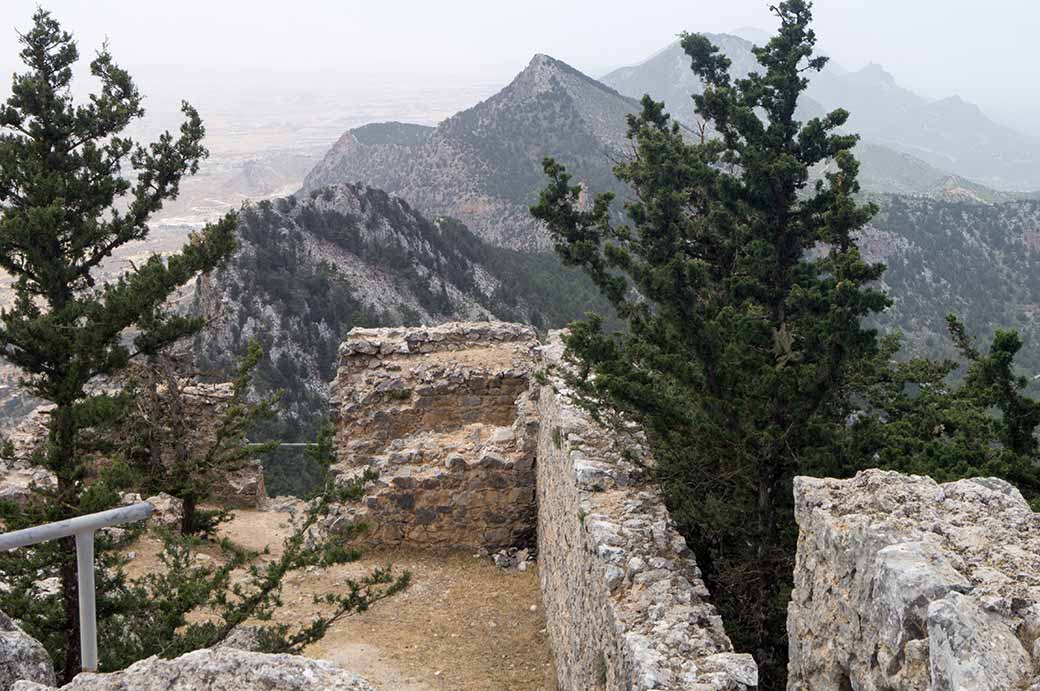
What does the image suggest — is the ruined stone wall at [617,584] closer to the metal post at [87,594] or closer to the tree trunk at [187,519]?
the metal post at [87,594]

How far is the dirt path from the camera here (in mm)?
8336

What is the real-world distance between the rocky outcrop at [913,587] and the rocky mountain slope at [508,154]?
49.0m

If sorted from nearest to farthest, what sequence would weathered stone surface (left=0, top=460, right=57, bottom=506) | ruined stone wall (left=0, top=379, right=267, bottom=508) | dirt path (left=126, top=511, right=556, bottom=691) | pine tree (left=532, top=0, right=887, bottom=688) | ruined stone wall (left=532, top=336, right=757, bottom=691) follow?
1. ruined stone wall (left=532, top=336, right=757, bottom=691)
2. pine tree (left=532, top=0, right=887, bottom=688)
3. dirt path (left=126, top=511, right=556, bottom=691)
4. weathered stone surface (left=0, top=460, right=57, bottom=506)
5. ruined stone wall (left=0, top=379, right=267, bottom=508)

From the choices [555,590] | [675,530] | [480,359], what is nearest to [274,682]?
[675,530]

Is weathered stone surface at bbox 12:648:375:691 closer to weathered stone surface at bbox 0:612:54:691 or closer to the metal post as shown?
the metal post

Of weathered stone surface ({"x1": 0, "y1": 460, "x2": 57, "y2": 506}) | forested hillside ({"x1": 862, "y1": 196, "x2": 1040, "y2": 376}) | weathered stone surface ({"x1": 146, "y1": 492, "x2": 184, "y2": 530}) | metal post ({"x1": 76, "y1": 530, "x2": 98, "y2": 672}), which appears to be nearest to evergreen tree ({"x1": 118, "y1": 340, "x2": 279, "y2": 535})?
weathered stone surface ({"x1": 146, "y1": 492, "x2": 184, "y2": 530})

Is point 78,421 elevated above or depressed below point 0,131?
below

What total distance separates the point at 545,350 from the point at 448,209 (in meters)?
48.9

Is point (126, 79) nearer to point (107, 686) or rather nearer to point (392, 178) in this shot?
point (107, 686)

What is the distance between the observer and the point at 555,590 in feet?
27.8

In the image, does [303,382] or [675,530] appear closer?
[675,530]

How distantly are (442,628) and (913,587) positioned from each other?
7007 mm

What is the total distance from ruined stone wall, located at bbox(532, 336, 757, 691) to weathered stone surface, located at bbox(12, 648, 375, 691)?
1910 mm

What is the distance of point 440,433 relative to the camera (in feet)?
39.0
